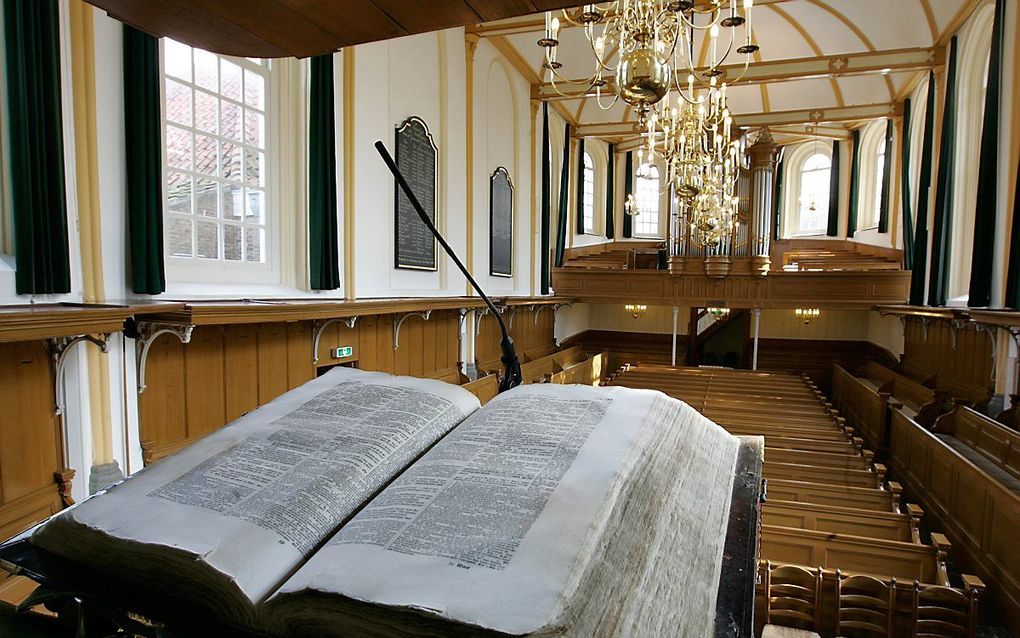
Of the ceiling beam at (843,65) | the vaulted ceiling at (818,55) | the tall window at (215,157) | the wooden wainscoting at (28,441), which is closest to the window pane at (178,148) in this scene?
the tall window at (215,157)

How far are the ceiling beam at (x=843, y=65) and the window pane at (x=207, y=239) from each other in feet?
21.0

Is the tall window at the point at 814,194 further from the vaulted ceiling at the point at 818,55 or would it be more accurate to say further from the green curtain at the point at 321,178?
the green curtain at the point at 321,178

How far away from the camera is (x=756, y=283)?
12.8m

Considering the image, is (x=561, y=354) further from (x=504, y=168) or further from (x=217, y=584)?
(x=217, y=584)

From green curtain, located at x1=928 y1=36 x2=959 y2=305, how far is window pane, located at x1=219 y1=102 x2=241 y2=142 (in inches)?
403

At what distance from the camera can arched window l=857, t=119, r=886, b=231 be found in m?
14.7

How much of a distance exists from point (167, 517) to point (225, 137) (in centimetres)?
485

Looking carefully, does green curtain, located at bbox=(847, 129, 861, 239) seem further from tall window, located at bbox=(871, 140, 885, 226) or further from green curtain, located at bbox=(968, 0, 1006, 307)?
green curtain, located at bbox=(968, 0, 1006, 307)

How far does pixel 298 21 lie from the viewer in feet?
2.82

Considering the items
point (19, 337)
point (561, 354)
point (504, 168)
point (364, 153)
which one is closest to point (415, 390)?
point (19, 337)

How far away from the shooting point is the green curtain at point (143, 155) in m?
3.70

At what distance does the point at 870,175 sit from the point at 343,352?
15.7 meters

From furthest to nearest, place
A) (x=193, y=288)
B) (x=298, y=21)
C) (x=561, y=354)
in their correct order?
(x=561, y=354) → (x=193, y=288) → (x=298, y=21)

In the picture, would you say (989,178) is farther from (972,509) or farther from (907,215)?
(972,509)
